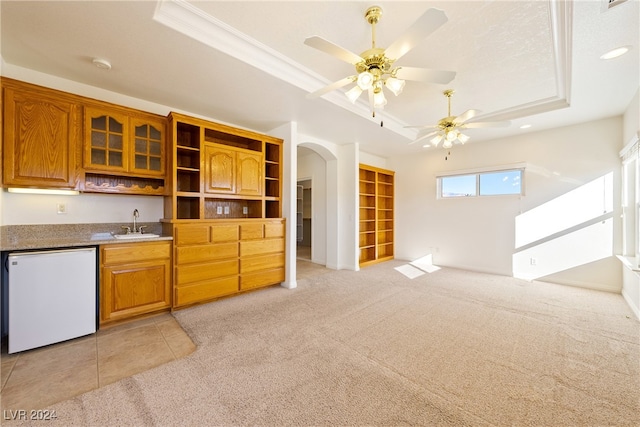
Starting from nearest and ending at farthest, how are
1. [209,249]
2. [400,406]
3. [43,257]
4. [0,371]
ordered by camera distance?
[400,406] → [0,371] → [43,257] → [209,249]

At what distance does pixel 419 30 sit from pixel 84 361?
11.2 ft

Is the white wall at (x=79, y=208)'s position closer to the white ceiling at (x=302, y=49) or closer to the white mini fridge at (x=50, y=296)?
the white mini fridge at (x=50, y=296)

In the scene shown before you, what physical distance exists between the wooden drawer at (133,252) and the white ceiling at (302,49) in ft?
5.88

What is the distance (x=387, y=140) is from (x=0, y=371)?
548 cm

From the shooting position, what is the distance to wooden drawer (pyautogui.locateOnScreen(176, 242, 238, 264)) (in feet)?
9.71

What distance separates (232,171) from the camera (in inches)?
138

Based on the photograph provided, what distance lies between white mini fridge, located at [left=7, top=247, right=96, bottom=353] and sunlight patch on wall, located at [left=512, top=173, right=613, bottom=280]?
6231 millimetres

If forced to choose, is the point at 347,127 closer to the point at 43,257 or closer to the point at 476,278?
the point at 476,278

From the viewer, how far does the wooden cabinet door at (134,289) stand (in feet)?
8.20

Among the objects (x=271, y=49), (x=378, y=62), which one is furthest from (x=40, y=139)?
(x=378, y=62)

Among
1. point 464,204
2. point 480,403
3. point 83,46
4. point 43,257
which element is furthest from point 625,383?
point 83,46

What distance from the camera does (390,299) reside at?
338 centimetres

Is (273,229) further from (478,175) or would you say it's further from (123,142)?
(478,175)

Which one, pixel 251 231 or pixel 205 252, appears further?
pixel 251 231
